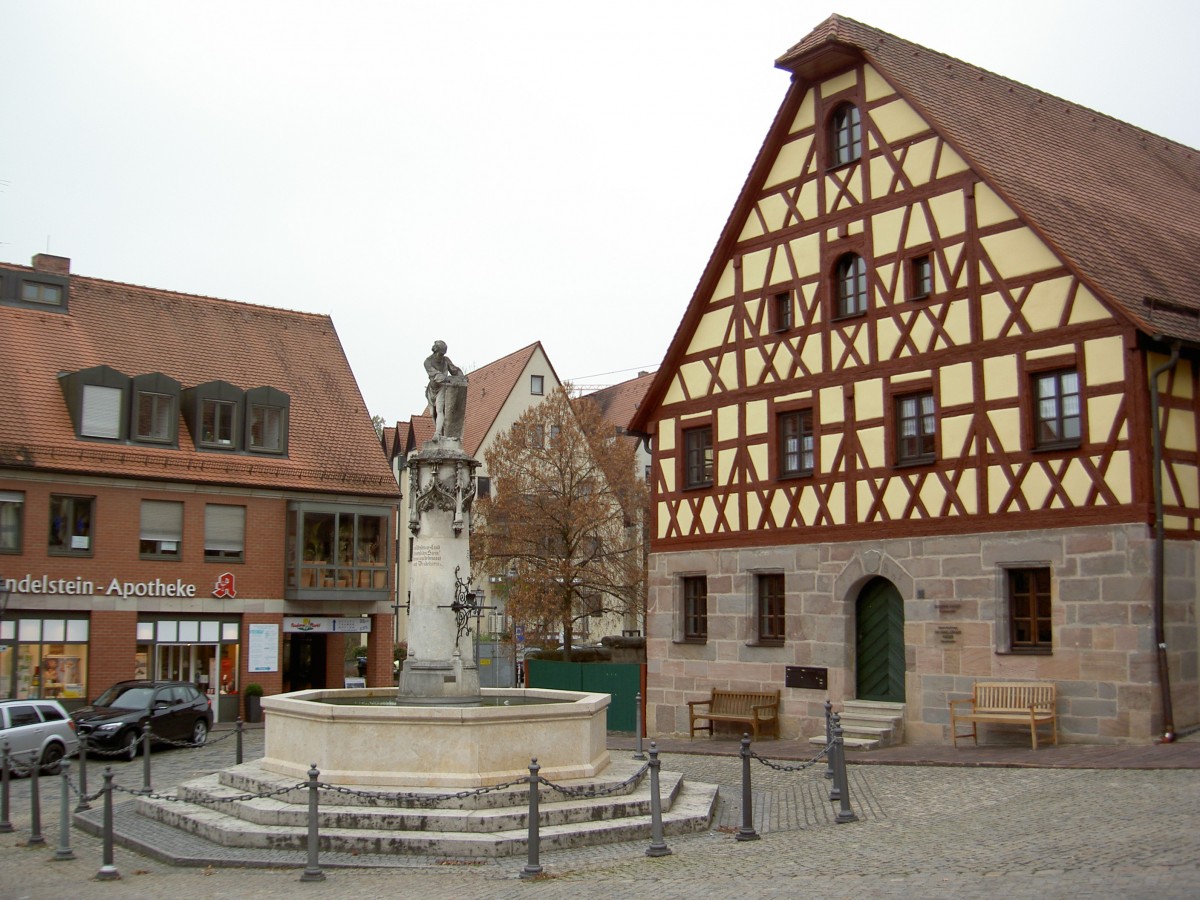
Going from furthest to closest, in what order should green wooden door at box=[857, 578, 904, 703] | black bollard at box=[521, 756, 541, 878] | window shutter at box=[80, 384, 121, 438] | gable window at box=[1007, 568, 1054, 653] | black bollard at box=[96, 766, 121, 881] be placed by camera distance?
window shutter at box=[80, 384, 121, 438] < green wooden door at box=[857, 578, 904, 703] < gable window at box=[1007, 568, 1054, 653] < black bollard at box=[96, 766, 121, 881] < black bollard at box=[521, 756, 541, 878]

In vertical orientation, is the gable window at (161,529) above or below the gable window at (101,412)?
below

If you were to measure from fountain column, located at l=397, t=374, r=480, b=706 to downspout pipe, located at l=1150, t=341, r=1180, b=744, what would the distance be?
1011 cm

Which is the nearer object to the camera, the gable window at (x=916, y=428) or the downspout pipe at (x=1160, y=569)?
the downspout pipe at (x=1160, y=569)

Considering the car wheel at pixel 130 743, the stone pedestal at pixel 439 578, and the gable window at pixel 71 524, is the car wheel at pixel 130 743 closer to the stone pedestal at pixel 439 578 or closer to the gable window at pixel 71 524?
the gable window at pixel 71 524

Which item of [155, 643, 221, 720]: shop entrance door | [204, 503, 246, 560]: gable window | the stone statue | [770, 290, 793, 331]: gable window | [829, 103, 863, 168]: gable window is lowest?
→ [155, 643, 221, 720]: shop entrance door

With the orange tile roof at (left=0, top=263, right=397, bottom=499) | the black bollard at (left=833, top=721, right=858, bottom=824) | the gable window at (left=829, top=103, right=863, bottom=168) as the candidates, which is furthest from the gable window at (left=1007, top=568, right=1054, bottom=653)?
the orange tile roof at (left=0, top=263, right=397, bottom=499)

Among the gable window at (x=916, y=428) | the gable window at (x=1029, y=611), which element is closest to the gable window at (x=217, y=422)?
the gable window at (x=916, y=428)

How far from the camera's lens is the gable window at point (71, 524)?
3152 cm

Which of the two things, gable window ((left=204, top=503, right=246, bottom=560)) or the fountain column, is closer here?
the fountain column

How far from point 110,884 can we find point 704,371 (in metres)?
17.6

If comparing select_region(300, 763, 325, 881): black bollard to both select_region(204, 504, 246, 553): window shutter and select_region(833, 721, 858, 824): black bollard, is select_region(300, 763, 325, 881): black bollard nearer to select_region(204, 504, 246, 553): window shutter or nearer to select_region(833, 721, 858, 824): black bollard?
select_region(833, 721, 858, 824): black bollard

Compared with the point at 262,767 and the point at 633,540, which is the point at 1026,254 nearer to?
the point at 262,767

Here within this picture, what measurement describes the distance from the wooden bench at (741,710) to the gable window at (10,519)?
55.1 feet

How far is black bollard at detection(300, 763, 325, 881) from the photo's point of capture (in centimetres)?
1218
